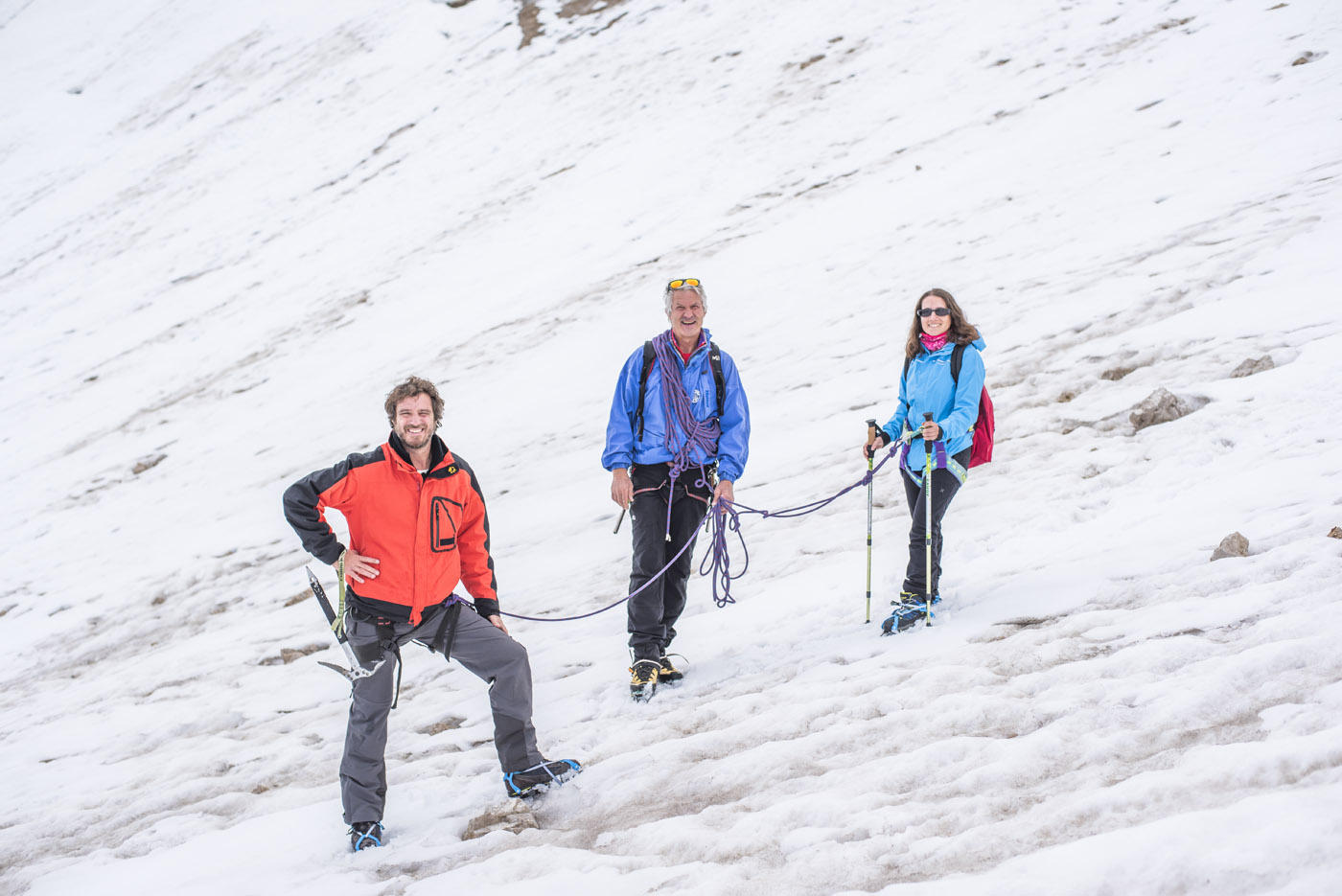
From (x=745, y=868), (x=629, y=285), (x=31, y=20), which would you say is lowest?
(x=745, y=868)

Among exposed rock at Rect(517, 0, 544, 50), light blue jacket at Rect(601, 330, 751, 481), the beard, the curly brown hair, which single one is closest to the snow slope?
light blue jacket at Rect(601, 330, 751, 481)

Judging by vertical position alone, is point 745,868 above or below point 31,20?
below

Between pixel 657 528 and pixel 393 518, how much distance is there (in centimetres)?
150

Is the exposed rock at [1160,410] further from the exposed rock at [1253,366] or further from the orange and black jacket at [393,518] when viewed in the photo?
the orange and black jacket at [393,518]

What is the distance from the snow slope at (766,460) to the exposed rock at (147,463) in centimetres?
34

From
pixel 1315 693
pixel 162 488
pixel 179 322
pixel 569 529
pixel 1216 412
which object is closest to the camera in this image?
pixel 1315 693

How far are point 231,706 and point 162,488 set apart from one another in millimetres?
7207

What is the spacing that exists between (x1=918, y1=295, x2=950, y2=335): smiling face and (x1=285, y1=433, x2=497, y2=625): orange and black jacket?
2492 mm

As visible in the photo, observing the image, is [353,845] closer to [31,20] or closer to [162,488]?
[162,488]

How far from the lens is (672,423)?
187 inches

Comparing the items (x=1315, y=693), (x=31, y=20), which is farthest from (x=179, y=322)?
(x=31, y=20)

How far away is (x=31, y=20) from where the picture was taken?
1558 inches

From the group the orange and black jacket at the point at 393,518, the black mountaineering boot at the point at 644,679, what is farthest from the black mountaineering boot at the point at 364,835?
the black mountaineering boot at the point at 644,679

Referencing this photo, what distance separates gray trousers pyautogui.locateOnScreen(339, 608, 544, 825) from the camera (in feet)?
12.8
